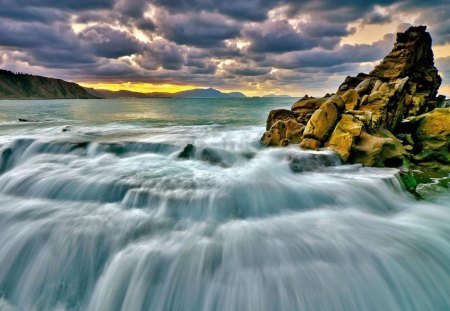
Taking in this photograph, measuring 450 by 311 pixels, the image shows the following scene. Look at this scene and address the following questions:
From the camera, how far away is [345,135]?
11.6 m

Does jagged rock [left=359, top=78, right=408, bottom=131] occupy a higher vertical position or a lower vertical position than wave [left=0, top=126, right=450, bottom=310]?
higher

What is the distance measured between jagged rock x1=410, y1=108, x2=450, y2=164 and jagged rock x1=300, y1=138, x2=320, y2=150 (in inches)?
159

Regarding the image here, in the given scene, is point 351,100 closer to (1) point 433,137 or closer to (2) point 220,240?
(1) point 433,137

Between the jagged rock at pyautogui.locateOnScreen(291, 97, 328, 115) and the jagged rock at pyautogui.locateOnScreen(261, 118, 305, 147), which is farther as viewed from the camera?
the jagged rock at pyautogui.locateOnScreen(291, 97, 328, 115)

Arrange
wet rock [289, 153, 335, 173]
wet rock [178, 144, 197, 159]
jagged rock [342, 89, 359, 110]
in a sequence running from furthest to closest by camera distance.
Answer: jagged rock [342, 89, 359, 110] < wet rock [178, 144, 197, 159] < wet rock [289, 153, 335, 173]

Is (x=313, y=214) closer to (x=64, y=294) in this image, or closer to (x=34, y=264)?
(x=64, y=294)

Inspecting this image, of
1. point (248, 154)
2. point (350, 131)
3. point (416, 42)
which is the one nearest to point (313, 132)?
point (350, 131)

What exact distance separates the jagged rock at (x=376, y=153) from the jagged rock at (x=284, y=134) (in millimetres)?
3301

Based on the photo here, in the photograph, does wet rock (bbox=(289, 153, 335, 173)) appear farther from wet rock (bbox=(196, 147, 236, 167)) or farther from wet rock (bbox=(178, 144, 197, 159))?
Answer: wet rock (bbox=(178, 144, 197, 159))

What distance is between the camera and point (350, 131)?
11539 mm

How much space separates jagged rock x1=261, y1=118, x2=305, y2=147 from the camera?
1449 cm

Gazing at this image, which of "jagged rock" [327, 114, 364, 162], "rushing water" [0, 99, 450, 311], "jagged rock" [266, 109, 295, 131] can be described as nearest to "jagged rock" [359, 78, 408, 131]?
"jagged rock" [327, 114, 364, 162]

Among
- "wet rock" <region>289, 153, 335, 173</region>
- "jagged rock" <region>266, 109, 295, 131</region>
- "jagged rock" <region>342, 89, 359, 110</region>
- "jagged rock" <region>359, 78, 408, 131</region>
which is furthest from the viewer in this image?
"jagged rock" <region>266, 109, 295, 131</region>

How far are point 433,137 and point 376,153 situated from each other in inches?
179
